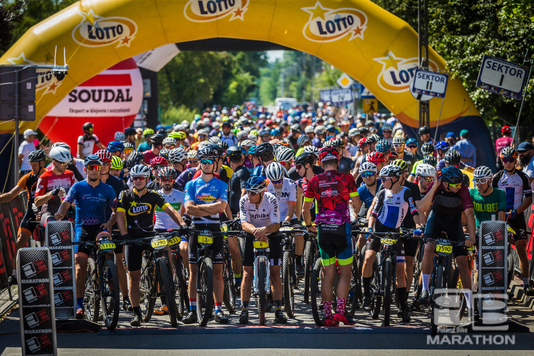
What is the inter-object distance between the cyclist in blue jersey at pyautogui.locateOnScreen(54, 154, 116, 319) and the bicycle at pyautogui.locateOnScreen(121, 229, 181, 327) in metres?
0.69

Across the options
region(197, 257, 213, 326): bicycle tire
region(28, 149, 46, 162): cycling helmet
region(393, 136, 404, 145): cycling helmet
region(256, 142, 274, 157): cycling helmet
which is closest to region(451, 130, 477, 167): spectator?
region(393, 136, 404, 145): cycling helmet

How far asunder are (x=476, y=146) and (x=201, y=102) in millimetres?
49251

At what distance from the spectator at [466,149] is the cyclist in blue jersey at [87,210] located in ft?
29.8

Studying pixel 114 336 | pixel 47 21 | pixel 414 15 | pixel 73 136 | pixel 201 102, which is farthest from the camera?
pixel 201 102

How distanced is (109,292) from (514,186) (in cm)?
620

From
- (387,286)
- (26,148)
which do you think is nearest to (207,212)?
(387,286)

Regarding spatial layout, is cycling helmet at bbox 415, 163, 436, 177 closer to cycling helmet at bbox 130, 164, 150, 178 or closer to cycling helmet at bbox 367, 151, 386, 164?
cycling helmet at bbox 367, 151, 386, 164

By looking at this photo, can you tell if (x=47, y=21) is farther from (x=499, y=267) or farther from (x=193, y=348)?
(x=499, y=267)

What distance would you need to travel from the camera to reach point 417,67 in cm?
1587

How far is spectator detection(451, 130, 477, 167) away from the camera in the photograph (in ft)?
50.1

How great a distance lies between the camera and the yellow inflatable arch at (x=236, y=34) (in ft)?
50.6

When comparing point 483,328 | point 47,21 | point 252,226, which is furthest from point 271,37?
point 483,328

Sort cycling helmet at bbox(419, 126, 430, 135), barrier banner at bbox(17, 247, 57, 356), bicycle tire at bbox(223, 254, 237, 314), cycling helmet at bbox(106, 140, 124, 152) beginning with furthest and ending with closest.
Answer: cycling helmet at bbox(419, 126, 430, 135)
cycling helmet at bbox(106, 140, 124, 152)
bicycle tire at bbox(223, 254, 237, 314)
barrier banner at bbox(17, 247, 57, 356)

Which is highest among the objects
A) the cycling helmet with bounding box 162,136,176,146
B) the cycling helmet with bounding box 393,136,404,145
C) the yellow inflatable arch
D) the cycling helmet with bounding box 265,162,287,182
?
the yellow inflatable arch
